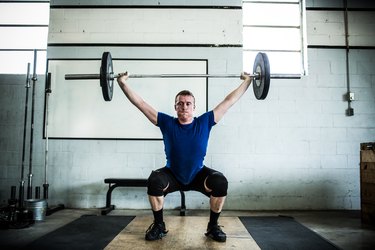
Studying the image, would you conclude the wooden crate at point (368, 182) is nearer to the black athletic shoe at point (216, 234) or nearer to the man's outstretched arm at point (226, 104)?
the man's outstretched arm at point (226, 104)

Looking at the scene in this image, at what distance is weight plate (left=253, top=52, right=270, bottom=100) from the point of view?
2.50m

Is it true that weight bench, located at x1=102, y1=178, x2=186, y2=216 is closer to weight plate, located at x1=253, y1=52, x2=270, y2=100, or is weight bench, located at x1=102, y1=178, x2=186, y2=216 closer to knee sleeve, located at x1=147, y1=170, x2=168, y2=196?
knee sleeve, located at x1=147, y1=170, x2=168, y2=196

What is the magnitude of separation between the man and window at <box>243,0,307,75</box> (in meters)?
1.81

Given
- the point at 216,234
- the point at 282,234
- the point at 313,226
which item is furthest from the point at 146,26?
the point at 313,226

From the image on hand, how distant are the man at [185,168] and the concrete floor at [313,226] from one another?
1025 mm

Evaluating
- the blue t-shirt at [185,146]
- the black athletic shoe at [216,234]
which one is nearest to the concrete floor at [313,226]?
the black athletic shoe at [216,234]

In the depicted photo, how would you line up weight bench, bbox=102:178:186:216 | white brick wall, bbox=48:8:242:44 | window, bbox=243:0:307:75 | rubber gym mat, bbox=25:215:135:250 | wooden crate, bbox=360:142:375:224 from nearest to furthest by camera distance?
rubber gym mat, bbox=25:215:135:250
wooden crate, bbox=360:142:375:224
weight bench, bbox=102:178:186:216
white brick wall, bbox=48:8:242:44
window, bbox=243:0:307:75

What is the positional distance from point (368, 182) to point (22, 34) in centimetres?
476

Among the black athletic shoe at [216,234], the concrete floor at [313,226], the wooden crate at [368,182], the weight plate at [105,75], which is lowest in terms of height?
the concrete floor at [313,226]

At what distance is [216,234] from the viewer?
2.25m

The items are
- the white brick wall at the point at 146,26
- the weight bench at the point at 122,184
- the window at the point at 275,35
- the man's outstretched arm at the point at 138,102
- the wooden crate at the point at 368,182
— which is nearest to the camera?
the man's outstretched arm at the point at 138,102

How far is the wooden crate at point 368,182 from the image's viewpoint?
2953mm

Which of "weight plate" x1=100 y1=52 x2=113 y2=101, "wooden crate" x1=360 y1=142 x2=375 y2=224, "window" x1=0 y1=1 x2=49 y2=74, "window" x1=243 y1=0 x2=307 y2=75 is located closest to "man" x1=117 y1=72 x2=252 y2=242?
"weight plate" x1=100 y1=52 x2=113 y2=101

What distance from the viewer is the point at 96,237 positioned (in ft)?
7.97
